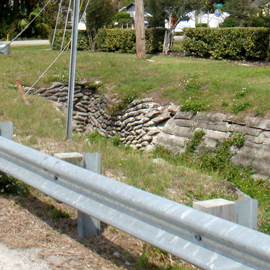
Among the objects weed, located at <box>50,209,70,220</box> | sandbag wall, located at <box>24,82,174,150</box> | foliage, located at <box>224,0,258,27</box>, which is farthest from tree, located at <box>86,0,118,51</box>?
weed, located at <box>50,209,70,220</box>

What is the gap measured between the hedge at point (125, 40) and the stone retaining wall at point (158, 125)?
7598 mm

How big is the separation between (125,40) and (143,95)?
9446mm

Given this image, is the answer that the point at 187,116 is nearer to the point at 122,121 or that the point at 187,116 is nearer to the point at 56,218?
the point at 122,121

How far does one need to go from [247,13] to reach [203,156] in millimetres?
16930

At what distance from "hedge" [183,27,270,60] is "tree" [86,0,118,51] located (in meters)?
6.08

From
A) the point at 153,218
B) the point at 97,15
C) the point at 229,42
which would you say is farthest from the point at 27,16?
the point at 153,218

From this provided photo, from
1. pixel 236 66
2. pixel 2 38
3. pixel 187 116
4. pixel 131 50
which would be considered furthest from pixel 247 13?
pixel 2 38

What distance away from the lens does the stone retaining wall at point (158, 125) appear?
30.5 feet

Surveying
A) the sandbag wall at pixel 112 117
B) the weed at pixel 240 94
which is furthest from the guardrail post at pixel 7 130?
the sandbag wall at pixel 112 117

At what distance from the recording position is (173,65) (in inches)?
585

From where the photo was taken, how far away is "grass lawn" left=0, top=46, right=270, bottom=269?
5738 mm

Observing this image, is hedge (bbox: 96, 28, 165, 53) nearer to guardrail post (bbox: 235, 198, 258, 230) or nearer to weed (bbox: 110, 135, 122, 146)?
weed (bbox: 110, 135, 122, 146)

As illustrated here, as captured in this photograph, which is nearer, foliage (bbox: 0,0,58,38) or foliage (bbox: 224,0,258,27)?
foliage (bbox: 224,0,258,27)

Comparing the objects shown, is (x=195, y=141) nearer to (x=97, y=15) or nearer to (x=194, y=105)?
(x=194, y=105)
